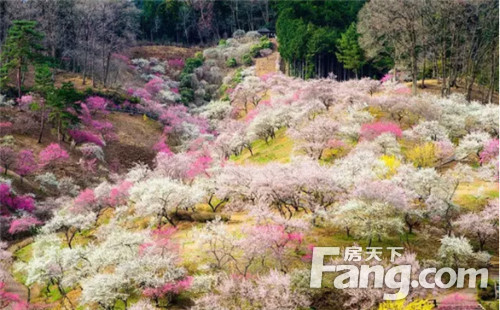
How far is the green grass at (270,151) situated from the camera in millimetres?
50594

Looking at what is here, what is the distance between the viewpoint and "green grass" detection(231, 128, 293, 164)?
50.6 m

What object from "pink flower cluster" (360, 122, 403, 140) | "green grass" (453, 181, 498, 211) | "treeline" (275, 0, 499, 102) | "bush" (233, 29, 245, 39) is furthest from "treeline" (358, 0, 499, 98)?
"bush" (233, 29, 245, 39)

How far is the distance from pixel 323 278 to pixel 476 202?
1637cm

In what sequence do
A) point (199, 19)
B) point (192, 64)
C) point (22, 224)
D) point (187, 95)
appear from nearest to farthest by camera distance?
1. point (22, 224)
2. point (187, 95)
3. point (192, 64)
4. point (199, 19)

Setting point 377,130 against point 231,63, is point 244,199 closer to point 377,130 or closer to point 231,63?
point 377,130

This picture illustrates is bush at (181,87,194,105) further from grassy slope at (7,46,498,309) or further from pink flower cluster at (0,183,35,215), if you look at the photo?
pink flower cluster at (0,183,35,215)

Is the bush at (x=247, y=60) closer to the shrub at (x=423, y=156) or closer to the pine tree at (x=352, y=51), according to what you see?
the pine tree at (x=352, y=51)

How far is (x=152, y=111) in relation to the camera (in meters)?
75.8

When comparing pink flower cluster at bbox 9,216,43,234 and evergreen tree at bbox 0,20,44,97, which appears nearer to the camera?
pink flower cluster at bbox 9,216,43,234

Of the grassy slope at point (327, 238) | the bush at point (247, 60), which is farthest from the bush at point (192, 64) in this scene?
the grassy slope at point (327, 238)

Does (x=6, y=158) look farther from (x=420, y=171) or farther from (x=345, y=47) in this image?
(x=345, y=47)

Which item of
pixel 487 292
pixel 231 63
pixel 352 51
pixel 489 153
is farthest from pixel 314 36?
pixel 487 292

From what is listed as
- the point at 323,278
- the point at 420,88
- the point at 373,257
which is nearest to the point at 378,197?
the point at 373,257

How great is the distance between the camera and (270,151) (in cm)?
5338
